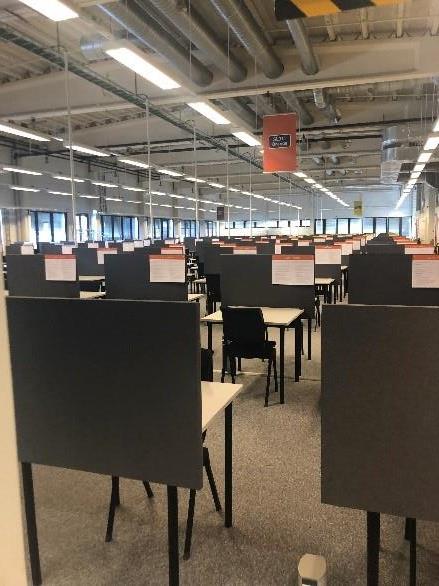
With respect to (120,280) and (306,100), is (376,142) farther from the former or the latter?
(120,280)

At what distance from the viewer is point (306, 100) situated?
10844 mm

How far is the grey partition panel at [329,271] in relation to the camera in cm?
683

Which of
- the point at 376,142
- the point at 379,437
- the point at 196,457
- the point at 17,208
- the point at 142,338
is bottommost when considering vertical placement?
the point at 196,457

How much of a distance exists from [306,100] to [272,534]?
1026cm

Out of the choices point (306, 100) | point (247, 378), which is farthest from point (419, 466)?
point (306, 100)

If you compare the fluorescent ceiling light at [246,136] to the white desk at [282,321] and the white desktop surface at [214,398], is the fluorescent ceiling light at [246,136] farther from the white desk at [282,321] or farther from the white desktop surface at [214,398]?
the white desktop surface at [214,398]

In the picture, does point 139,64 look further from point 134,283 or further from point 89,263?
point 89,263

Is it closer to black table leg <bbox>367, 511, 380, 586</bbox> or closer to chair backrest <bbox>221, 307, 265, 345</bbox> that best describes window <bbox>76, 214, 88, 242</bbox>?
chair backrest <bbox>221, 307, 265, 345</bbox>

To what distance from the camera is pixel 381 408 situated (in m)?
1.41

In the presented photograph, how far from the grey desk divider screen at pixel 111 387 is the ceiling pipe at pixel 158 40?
4.30 m

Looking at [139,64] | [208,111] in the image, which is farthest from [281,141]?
[139,64]

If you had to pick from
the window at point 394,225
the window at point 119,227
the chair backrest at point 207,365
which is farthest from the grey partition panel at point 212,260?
the window at point 394,225

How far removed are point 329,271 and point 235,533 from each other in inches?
195

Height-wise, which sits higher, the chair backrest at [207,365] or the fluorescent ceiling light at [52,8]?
the fluorescent ceiling light at [52,8]
